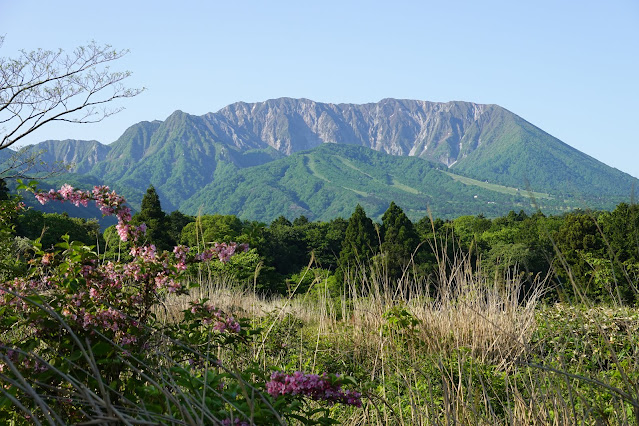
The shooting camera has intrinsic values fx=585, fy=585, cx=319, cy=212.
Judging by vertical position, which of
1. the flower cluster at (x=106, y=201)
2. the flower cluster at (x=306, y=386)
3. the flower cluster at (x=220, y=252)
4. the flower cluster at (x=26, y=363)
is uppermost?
the flower cluster at (x=106, y=201)

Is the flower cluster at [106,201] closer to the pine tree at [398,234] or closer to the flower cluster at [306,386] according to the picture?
the flower cluster at [306,386]

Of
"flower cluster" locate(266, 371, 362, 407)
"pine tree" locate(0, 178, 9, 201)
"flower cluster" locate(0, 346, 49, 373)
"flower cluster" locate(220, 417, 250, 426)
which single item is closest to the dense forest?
"pine tree" locate(0, 178, 9, 201)

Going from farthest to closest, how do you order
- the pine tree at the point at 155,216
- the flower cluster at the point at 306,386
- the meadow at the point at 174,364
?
the pine tree at the point at 155,216
the flower cluster at the point at 306,386
the meadow at the point at 174,364

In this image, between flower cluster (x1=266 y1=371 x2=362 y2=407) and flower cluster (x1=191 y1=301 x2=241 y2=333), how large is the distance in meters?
0.87

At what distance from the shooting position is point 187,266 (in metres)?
2.92

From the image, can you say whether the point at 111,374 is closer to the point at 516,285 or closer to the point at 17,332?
the point at 17,332

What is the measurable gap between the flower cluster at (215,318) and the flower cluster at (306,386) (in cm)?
87

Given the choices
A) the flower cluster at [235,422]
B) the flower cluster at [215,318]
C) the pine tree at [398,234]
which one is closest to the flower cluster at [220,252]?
the flower cluster at [215,318]

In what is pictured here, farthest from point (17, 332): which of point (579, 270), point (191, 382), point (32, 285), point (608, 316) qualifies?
point (579, 270)

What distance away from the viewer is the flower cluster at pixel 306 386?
6.01 feet

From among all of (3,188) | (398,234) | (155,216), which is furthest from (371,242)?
(3,188)

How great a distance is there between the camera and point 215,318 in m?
2.70

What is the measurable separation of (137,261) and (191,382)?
1.21 meters

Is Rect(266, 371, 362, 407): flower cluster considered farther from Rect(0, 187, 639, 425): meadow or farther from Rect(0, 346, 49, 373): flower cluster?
Rect(0, 346, 49, 373): flower cluster
